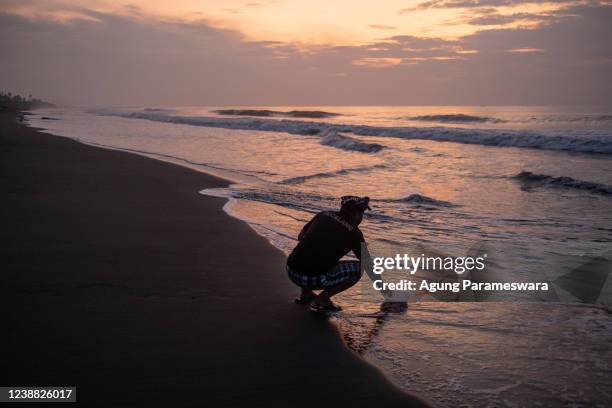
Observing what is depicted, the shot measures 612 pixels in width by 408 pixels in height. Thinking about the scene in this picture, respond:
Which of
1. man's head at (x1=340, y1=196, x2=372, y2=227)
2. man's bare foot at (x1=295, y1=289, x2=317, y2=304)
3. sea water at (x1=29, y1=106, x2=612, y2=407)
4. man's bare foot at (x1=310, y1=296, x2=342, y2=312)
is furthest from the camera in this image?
man's bare foot at (x1=295, y1=289, x2=317, y2=304)

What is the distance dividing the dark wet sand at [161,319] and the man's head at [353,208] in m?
0.90

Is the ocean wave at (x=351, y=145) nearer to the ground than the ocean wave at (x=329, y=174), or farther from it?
farther from it

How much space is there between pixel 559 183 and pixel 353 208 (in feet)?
38.3

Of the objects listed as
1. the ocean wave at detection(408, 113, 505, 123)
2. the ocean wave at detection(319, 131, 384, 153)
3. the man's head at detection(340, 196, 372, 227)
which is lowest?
the man's head at detection(340, 196, 372, 227)

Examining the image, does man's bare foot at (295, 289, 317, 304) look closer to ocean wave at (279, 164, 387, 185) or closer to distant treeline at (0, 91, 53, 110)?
ocean wave at (279, 164, 387, 185)

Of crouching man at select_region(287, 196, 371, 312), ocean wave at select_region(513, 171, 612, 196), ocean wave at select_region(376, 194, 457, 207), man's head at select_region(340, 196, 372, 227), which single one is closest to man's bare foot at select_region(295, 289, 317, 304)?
crouching man at select_region(287, 196, 371, 312)

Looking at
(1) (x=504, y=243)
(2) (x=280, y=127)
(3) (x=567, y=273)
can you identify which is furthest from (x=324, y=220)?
(2) (x=280, y=127)

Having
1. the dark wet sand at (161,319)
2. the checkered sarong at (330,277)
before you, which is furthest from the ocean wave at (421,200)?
the checkered sarong at (330,277)

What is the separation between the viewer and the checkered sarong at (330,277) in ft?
15.5

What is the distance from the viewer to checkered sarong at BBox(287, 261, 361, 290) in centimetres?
471

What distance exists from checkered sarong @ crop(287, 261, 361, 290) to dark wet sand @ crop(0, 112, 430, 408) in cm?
26

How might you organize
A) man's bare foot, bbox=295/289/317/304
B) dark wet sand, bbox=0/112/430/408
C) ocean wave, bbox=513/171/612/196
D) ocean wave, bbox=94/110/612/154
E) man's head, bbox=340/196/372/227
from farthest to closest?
ocean wave, bbox=94/110/612/154 < ocean wave, bbox=513/171/612/196 < man's bare foot, bbox=295/289/317/304 < man's head, bbox=340/196/372/227 < dark wet sand, bbox=0/112/430/408

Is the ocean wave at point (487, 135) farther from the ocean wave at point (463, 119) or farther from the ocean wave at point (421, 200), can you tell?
the ocean wave at point (421, 200)

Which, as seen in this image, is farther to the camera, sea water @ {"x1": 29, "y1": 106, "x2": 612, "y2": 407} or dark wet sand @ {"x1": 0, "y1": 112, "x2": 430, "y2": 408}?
sea water @ {"x1": 29, "y1": 106, "x2": 612, "y2": 407}
